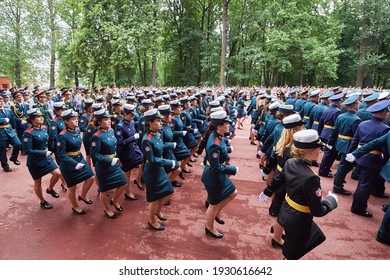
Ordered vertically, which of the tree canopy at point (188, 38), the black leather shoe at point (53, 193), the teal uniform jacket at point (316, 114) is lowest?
the black leather shoe at point (53, 193)

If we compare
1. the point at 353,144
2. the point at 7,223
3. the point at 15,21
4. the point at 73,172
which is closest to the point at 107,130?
the point at 73,172

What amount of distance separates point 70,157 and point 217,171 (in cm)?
283

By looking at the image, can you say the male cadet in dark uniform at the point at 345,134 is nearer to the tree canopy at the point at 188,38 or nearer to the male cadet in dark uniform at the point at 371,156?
the male cadet in dark uniform at the point at 371,156

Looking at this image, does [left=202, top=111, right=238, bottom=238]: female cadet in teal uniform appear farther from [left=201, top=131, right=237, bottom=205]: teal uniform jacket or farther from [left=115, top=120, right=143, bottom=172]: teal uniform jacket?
[left=115, top=120, right=143, bottom=172]: teal uniform jacket

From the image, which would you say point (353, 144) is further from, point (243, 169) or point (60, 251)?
point (60, 251)

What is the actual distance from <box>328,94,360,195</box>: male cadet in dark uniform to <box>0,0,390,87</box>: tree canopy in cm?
1608

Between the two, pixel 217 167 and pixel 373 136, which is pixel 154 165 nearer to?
pixel 217 167

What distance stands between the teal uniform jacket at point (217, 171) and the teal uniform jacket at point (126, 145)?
2149mm

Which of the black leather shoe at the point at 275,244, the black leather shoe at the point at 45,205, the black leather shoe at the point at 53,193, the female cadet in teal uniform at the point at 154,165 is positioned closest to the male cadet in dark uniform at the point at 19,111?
the black leather shoe at the point at 53,193

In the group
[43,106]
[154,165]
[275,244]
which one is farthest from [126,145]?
[43,106]

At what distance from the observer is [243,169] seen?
25.4 feet

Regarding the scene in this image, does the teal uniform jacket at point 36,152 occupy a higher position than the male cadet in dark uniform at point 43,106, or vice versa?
the male cadet in dark uniform at point 43,106

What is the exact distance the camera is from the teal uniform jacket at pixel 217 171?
3799mm

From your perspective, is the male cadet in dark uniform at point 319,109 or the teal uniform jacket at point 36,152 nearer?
the teal uniform jacket at point 36,152
